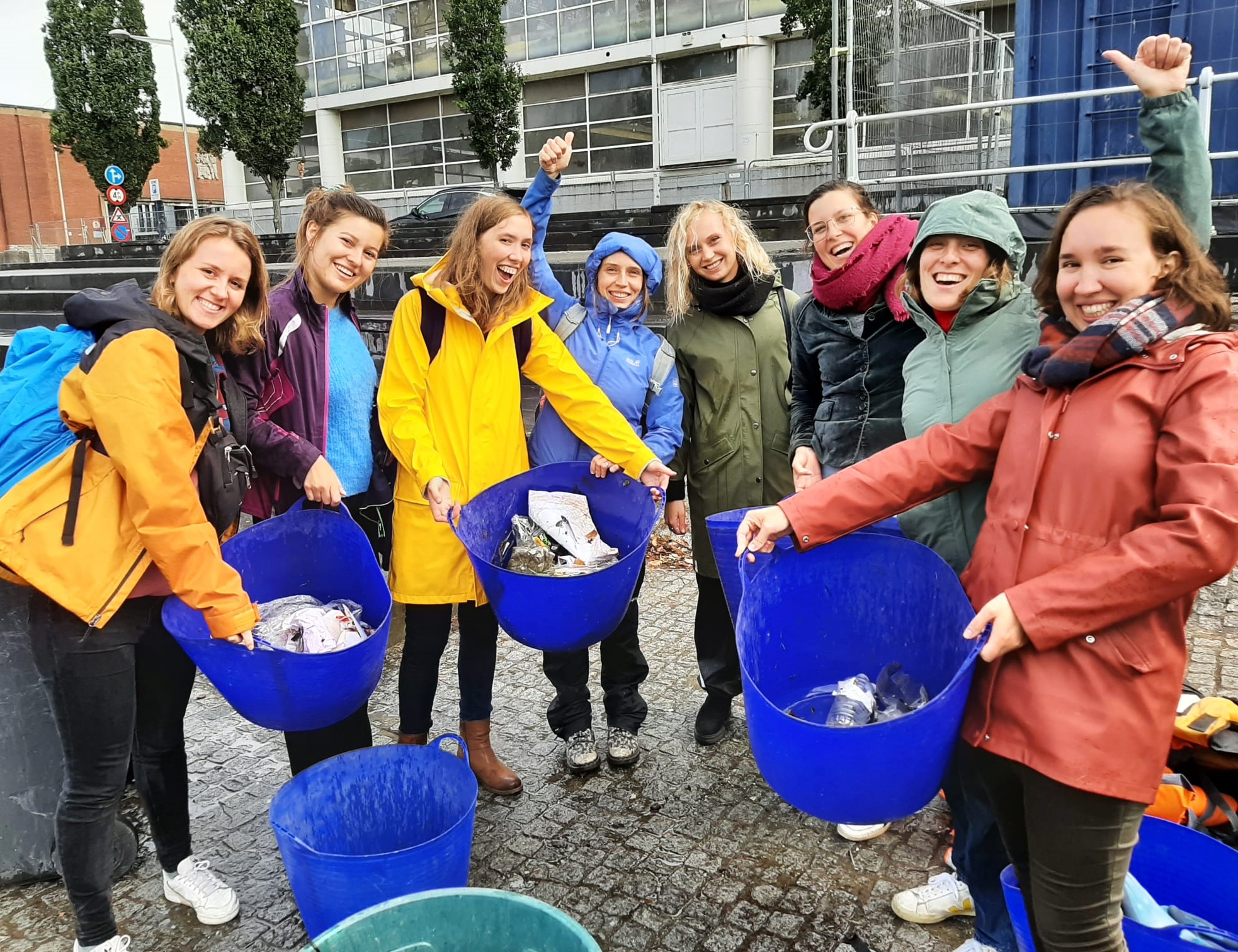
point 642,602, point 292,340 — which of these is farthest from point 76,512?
point 642,602

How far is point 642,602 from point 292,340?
2.81 metres

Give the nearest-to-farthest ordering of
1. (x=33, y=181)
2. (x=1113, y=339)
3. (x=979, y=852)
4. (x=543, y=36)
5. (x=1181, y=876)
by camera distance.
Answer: (x=1113, y=339) → (x=1181, y=876) → (x=979, y=852) → (x=543, y=36) → (x=33, y=181)

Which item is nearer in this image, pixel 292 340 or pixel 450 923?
pixel 450 923

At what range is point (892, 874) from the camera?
2.67 m

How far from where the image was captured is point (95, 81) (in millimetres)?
23516

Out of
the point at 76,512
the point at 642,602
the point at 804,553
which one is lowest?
the point at 642,602

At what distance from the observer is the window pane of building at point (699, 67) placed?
19266 mm

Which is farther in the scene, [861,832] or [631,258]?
[631,258]

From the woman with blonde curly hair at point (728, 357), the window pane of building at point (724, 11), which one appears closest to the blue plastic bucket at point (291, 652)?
the woman with blonde curly hair at point (728, 357)

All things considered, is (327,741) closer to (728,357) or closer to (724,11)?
(728,357)

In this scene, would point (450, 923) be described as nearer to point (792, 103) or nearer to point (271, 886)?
Answer: point (271, 886)

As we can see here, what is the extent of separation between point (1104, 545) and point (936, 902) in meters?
1.38

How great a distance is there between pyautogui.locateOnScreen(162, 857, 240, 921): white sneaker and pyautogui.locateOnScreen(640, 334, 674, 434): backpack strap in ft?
6.40

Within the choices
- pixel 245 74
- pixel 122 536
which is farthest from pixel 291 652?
pixel 245 74
